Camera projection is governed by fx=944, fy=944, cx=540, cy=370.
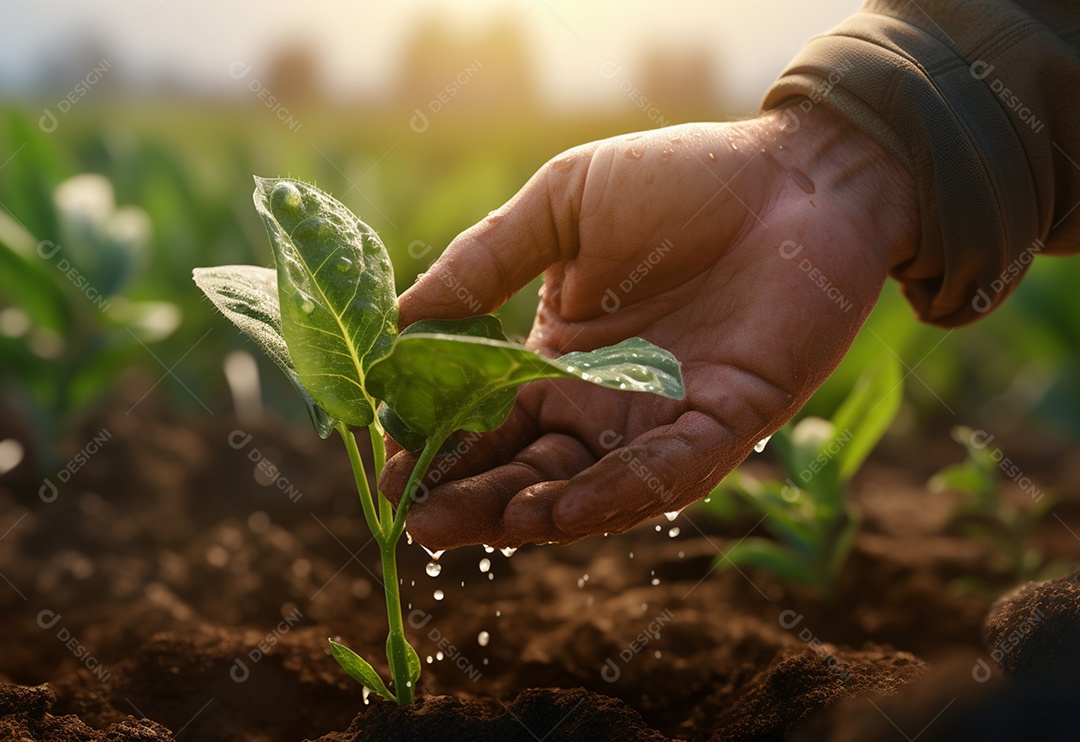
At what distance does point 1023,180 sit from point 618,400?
2.67 feet

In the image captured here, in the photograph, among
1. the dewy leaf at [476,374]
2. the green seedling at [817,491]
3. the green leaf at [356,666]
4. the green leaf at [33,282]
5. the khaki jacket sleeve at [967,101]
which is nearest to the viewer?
the dewy leaf at [476,374]

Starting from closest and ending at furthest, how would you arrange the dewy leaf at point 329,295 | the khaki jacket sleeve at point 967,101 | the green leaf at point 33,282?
the dewy leaf at point 329,295
the khaki jacket sleeve at point 967,101
the green leaf at point 33,282

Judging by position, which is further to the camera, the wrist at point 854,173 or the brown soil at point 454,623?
the wrist at point 854,173

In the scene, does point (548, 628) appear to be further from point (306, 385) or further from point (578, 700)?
point (306, 385)

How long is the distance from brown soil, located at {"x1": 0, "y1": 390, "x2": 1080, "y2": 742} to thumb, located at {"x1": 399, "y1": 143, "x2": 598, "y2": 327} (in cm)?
59

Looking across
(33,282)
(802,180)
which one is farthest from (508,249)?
(33,282)

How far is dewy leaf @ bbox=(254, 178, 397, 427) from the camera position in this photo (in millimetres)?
1196

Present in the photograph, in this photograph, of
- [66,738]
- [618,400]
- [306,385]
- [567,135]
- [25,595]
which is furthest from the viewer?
[567,135]

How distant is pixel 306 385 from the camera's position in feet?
4.08

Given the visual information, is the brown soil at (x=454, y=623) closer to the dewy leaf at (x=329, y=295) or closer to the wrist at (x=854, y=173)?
the dewy leaf at (x=329, y=295)

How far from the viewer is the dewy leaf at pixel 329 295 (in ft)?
3.92

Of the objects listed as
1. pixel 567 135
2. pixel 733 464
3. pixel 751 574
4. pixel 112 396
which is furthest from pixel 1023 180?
pixel 567 135

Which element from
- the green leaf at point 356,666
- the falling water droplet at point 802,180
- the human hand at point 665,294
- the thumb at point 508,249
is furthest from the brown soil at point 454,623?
the falling water droplet at point 802,180

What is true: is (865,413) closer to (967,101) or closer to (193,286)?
(967,101)
